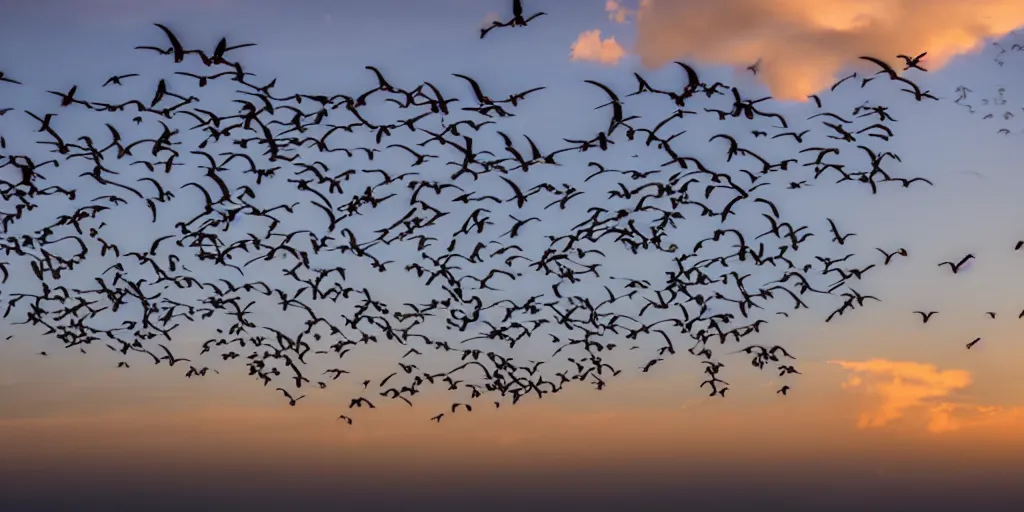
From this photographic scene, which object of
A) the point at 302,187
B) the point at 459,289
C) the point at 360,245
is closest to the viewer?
the point at 302,187

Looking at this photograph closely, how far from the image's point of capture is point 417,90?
27.2 metres

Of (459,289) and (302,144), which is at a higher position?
(302,144)

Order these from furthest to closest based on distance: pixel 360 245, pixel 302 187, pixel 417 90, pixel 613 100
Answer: pixel 360 245, pixel 302 187, pixel 417 90, pixel 613 100

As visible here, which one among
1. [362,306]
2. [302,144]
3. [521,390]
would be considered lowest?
[521,390]

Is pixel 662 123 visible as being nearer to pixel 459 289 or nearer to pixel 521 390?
pixel 459 289

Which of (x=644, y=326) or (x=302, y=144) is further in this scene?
(x=644, y=326)

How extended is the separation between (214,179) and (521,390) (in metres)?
16.4

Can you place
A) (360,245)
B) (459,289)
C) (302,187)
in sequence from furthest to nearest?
(459,289)
(360,245)
(302,187)

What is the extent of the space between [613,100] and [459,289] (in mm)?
14996

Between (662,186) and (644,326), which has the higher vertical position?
(662,186)

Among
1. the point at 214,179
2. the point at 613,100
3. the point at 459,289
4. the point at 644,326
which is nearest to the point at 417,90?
the point at 613,100

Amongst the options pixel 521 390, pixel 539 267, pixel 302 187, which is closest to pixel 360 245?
pixel 302 187

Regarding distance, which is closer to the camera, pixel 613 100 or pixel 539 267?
pixel 613 100

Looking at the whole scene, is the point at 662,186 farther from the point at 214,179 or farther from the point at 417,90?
the point at 214,179
